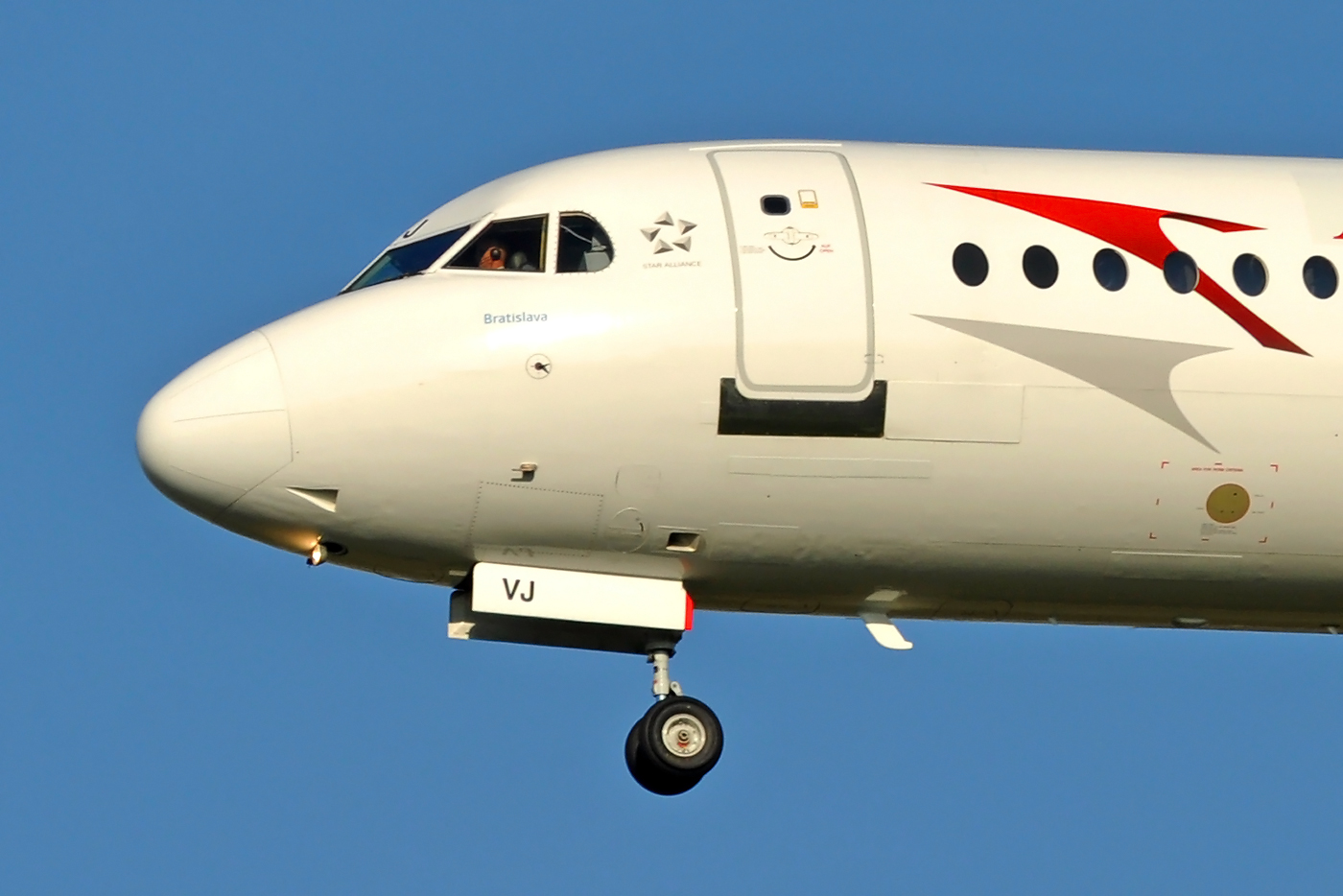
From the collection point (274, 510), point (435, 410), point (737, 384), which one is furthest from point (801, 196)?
point (274, 510)

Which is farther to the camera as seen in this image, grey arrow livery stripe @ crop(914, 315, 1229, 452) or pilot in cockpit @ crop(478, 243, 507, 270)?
pilot in cockpit @ crop(478, 243, 507, 270)

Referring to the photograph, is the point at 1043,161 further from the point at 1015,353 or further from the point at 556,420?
the point at 556,420

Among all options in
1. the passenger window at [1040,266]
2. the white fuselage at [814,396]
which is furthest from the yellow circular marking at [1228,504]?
the passenger window at [1040,266]

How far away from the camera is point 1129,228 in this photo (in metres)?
23.9

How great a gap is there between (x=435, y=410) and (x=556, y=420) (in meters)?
1.03

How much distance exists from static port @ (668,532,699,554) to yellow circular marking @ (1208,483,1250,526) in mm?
4639

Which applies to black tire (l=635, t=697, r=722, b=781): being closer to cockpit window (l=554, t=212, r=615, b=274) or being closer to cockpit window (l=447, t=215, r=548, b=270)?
cockpit window (l=554, t=212, r=615, b=274)

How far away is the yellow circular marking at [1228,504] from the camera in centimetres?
2372

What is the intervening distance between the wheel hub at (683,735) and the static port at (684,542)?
1474mm

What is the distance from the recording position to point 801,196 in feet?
77.3

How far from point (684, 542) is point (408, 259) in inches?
146

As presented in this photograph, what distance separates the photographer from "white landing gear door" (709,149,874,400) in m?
22.8

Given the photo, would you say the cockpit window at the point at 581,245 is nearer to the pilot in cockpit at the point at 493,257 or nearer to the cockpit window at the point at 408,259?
the pilot in cockpit at the point at 493,257

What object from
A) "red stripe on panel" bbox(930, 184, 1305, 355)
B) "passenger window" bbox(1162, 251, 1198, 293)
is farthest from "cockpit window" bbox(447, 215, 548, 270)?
"passenger window" bbox(1162, 251, 1198, 293)
